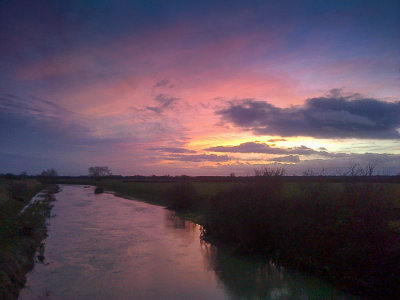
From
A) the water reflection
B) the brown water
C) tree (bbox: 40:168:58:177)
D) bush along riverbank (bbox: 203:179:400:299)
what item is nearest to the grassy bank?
bush along riverbank (bbox: 203:179:400:299)

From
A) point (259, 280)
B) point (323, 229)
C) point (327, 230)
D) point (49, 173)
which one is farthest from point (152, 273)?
point (49, 173)

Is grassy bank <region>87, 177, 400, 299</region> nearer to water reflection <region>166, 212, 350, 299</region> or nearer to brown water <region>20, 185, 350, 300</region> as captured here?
water reflection <region>166, 212, 350, 299</region>

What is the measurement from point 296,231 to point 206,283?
472 cm

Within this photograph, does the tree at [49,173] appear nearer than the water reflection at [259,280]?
No

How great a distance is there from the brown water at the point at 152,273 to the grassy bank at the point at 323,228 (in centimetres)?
87

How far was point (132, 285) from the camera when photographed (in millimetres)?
12133

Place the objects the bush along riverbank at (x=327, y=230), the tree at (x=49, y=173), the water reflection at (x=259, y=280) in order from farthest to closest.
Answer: the tree at (x=49, y=173)
the water reflection at (x=259, y=280)
the bush along riverbank at (x=327, y=230)

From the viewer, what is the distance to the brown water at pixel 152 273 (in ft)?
37.2

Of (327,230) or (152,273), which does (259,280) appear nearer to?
(327,230)

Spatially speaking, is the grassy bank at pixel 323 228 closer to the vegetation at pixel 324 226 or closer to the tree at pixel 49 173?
the vegetation at pixel 324 226

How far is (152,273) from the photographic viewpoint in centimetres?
1366

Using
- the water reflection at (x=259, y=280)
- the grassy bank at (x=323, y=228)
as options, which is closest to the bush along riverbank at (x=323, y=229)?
the grassy bank at (x=323, y=228)

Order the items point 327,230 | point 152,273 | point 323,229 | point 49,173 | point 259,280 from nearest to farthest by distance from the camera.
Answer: point 327,230 < point 323,229 < point 259,280 < point 152,273 < point 49,173

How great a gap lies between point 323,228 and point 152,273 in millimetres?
7647
